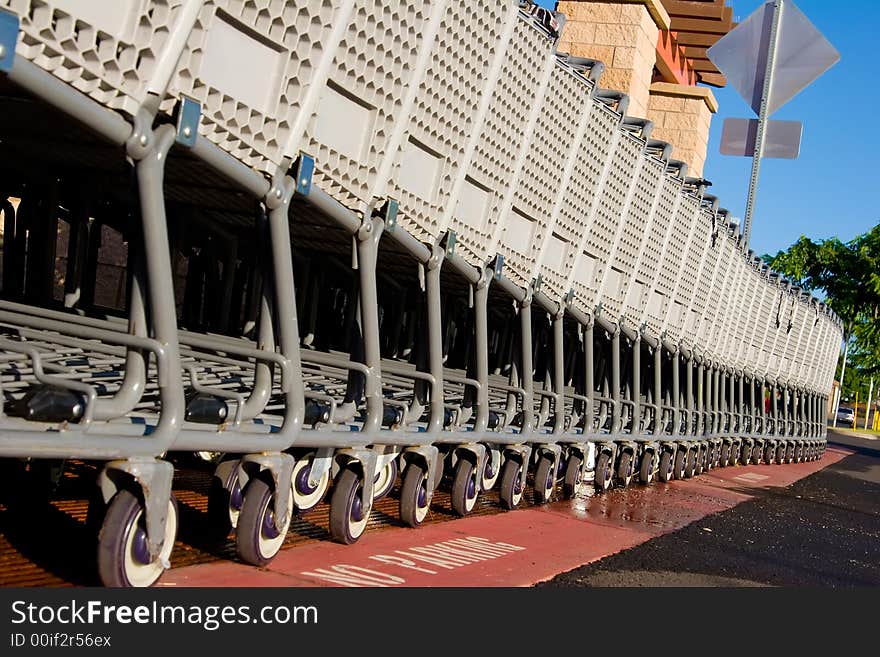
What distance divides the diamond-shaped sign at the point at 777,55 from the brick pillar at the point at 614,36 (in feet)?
8.62

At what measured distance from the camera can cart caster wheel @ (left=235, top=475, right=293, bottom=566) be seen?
5180 millimetres

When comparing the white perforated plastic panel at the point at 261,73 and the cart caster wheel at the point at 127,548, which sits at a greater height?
the white perforated plastic panel at the point at 261,73

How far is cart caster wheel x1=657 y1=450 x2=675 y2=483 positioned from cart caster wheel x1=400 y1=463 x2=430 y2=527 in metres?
6.55

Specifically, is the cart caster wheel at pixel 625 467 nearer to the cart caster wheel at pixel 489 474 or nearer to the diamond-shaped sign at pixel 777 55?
the cart caster wheel at pixel 489 474

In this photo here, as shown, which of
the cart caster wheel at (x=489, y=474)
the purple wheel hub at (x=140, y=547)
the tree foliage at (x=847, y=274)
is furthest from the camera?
the tree foliage at (x=847, y=274)

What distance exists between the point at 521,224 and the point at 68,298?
3264 millimetres

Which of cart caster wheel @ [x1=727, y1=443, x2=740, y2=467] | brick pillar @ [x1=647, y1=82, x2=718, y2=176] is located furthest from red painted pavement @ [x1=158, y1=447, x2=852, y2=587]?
brick pillar @ [x1=647, y1=82, x2=718, y2=176]

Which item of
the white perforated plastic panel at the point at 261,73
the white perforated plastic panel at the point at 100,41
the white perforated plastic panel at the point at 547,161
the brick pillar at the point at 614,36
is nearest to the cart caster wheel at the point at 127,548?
the white perforated plastic panel at the point at 100,41

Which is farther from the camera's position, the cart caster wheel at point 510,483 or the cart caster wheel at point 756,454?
the cart caster wheel at point 756,454

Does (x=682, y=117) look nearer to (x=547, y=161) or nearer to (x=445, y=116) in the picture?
(x=547, y=161)

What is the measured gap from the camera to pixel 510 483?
28.2 ft


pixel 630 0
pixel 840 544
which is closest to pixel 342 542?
pixel 840 544

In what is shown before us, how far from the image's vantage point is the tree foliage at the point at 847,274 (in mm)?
43062

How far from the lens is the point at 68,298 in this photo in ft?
28.0
